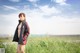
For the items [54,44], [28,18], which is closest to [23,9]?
[28,18]

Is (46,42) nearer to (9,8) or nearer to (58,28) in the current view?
(58,28)

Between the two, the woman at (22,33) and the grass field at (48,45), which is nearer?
the woman at (22,33)

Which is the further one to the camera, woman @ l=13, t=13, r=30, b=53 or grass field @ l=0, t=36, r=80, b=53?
grass field @ l=0, t=36, r=80, b=53

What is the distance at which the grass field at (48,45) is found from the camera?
556 cm

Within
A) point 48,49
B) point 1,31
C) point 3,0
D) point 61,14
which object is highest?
point 3,0

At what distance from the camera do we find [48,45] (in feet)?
18.5

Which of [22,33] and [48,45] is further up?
[22,33]

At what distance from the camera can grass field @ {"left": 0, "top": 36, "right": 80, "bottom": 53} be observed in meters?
5.56

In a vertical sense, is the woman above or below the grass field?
above

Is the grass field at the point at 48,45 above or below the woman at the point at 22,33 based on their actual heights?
below

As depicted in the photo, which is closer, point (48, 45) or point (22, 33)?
point (22, 33)

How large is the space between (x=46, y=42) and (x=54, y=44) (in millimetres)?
195

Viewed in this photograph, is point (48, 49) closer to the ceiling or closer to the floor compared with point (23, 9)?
closer to the floor

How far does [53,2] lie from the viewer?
5.57m
